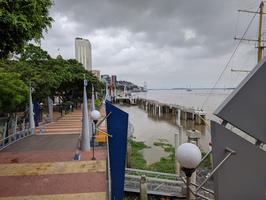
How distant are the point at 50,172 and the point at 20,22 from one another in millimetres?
5682

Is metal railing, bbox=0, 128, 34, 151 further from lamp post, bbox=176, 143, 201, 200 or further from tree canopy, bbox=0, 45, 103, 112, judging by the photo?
lamp post, bbox=176, 143, 201, 200

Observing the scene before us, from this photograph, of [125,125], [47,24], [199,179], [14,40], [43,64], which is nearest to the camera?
[14,40]

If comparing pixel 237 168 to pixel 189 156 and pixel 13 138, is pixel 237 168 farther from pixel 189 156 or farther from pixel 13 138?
pixel 13 138

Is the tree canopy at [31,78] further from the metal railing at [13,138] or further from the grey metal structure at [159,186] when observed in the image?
the grey metal structure at [159,186]

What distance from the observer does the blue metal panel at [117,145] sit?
8.27m

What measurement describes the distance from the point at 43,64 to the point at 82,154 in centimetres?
1714

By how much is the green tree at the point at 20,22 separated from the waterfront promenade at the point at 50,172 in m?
3.87

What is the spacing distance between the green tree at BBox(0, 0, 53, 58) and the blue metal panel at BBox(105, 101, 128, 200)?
3203mm

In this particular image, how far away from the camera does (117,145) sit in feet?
27.5

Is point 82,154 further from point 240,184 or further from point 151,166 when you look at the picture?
point 240,184

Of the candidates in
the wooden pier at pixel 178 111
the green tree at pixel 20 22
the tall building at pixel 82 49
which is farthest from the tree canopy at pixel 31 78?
the tall building at pixel 82 49

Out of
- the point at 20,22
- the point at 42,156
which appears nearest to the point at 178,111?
the point at 42,156

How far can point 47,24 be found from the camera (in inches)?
262

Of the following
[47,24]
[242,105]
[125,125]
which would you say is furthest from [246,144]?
[47,24]
